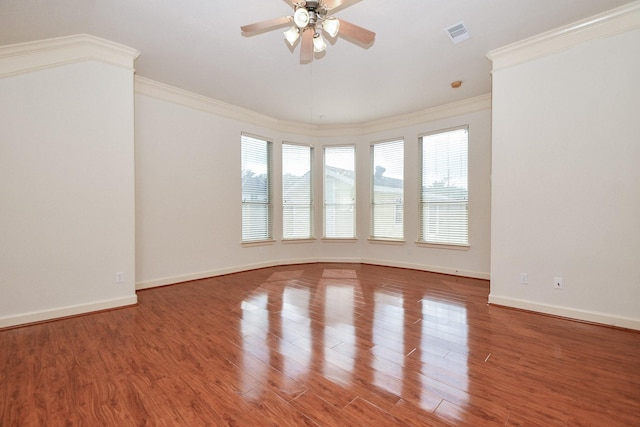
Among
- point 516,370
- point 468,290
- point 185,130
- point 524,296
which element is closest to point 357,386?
point 516,370

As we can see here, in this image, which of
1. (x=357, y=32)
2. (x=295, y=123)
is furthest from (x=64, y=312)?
(x=295, y=123)

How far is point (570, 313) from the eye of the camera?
3.01m

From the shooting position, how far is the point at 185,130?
4.59 meters

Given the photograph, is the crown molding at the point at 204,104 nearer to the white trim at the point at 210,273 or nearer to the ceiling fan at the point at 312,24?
the ceiling fan at the point at 312,24

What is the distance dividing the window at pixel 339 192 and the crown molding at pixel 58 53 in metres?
4.03

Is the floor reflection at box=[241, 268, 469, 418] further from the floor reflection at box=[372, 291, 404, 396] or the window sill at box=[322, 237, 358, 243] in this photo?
the window sill at box=[322, 237, 358, 243]

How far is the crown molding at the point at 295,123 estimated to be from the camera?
4.29 meters

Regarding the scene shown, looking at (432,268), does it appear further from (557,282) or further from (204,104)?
(204,104)

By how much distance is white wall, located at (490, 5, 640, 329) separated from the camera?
275cm

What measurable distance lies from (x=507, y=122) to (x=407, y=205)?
2.53 metres

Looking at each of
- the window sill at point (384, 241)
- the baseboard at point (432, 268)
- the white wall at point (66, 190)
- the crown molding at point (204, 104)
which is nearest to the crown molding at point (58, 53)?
the white wall at point (66, 190)

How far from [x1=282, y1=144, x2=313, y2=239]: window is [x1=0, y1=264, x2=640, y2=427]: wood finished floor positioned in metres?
2.78

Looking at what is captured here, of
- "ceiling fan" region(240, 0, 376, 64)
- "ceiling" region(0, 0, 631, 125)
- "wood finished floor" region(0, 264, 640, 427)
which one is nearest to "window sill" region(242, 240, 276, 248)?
"wood finished floor" region(0, 264, 640, 427)

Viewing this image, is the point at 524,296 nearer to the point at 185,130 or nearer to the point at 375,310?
the point at 375,310
